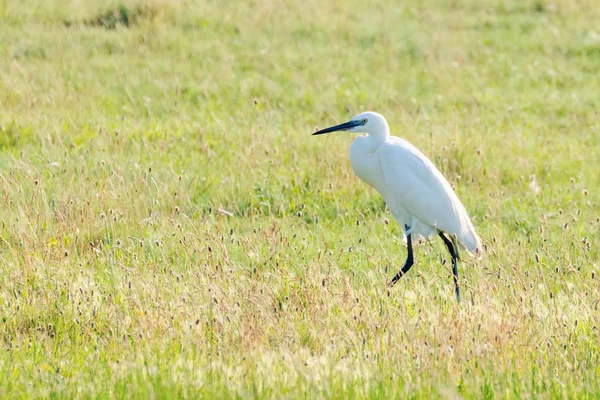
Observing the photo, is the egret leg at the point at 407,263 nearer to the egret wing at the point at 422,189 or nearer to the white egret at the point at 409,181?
the white egret at the point at 409,181

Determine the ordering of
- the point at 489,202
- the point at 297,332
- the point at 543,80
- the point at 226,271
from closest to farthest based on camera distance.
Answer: the point at 297,332 < the point at 226,271 < the point at 489,202 < the point at 543,80

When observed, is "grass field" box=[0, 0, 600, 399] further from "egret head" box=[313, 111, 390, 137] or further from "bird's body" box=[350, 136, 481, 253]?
"egret head" box=[313, 111, 390, 137]

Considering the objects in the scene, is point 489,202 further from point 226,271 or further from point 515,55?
point 515,55

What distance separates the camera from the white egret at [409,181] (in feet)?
21.6

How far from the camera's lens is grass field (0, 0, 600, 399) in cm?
457

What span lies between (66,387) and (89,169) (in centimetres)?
376

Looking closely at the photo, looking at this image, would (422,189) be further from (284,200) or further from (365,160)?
(284,200)

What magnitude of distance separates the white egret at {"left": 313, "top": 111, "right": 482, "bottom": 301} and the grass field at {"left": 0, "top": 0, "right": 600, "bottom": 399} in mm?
245

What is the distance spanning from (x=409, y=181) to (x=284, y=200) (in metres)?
1.39

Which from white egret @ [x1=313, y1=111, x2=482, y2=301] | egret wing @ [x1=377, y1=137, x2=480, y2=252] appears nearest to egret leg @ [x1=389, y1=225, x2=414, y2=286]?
white egret @ [x1=313, y1=111, x2=482, y2=301]

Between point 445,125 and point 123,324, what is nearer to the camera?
point 123,324

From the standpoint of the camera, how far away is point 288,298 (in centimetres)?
546

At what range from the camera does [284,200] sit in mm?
7676

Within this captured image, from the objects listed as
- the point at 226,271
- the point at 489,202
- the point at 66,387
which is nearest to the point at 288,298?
the point at 226,271
